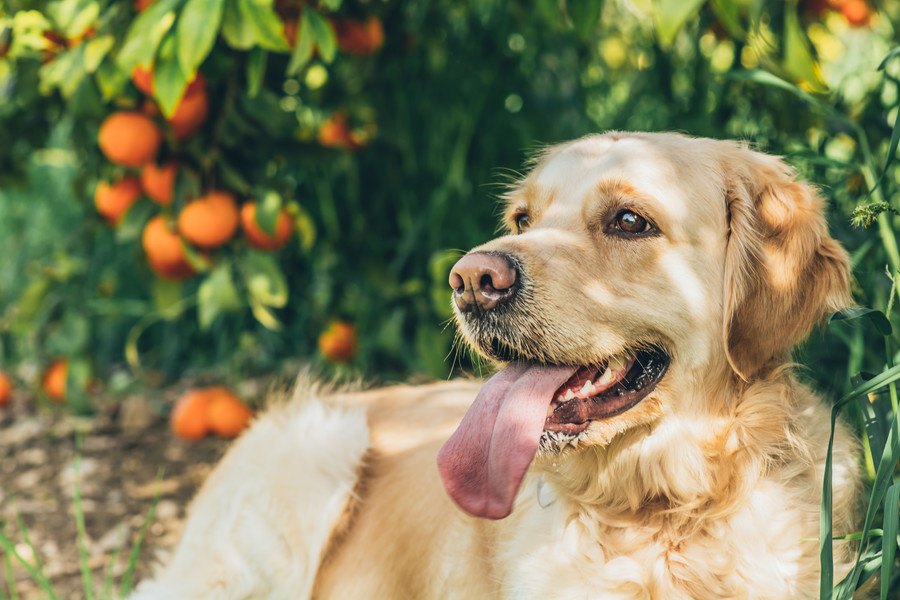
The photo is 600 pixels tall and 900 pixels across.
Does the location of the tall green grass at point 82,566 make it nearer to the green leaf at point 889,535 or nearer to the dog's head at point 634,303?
the dog's head at point 634,303

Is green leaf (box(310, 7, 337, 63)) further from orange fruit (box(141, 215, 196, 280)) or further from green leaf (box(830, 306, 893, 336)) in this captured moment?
green leaf (box(830, 306, 893, 336))

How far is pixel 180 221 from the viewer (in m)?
3.20

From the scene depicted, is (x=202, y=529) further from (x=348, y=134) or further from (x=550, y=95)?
(x=550, y=95)

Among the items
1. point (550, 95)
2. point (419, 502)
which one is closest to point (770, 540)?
point (419, 502)

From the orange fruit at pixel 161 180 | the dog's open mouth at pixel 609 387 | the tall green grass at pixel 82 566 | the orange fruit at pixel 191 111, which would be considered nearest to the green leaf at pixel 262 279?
the orange fruit at pixel 161 180

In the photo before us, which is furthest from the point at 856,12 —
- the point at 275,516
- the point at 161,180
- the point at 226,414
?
the point at 226,414

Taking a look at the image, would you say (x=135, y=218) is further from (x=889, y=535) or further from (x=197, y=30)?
(x=889, y=535)

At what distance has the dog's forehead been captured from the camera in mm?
2137

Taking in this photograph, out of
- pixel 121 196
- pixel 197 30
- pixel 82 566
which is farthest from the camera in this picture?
pixel 121 196

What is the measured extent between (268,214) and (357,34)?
0.69 metres

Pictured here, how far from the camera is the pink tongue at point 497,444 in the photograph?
77.8 inches

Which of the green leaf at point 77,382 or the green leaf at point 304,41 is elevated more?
the green leaf at point 304,41

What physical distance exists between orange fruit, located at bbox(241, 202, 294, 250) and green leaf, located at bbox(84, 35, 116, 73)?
734mm

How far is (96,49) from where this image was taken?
2676mm
